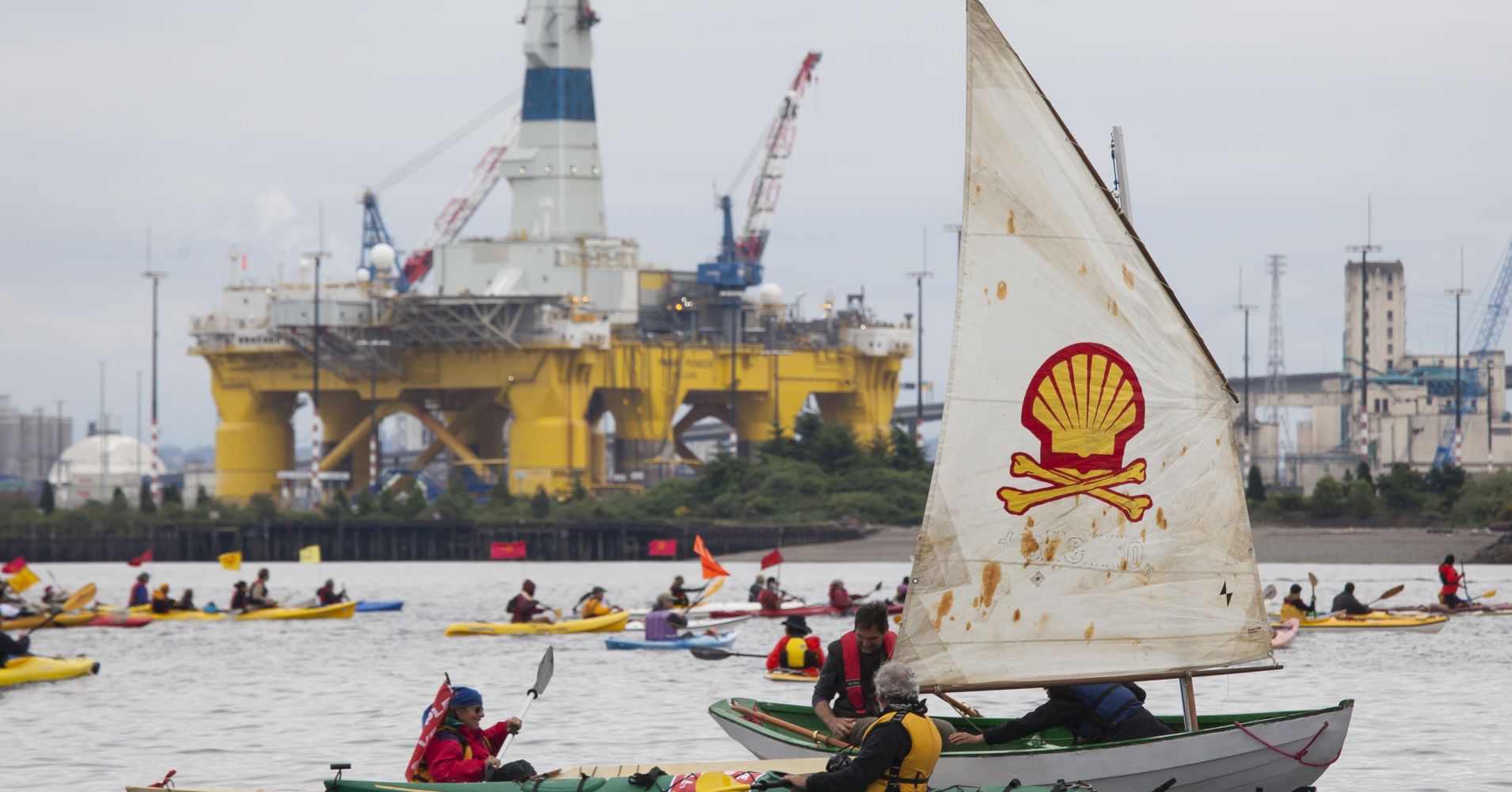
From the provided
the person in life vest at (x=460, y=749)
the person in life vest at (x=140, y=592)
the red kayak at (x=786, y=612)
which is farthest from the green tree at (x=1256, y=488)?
the person in life vest at (x=460, y=749)

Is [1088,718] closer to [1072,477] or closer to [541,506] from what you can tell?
[1072,477]

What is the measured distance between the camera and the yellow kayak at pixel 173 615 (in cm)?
6025

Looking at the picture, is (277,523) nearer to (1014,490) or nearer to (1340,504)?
(1340,504)

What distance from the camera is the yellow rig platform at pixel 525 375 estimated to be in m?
126

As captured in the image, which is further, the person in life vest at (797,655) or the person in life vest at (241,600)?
the person in life vest at (241,600)

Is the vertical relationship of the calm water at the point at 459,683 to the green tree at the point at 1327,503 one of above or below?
below

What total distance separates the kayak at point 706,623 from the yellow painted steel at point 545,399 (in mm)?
68063

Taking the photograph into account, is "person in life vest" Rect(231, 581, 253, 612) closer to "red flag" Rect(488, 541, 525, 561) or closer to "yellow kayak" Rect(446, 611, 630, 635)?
"yellow kayak" Rect(446, 611, 630, 635)

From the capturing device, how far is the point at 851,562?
103 meters

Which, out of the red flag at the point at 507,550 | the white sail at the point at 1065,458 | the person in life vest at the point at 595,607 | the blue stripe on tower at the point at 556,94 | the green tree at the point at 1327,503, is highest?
the blue stripe on tower at the point at 556,94

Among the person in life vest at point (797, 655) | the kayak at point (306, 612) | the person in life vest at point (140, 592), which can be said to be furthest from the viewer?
the kayak at point (306, 612)

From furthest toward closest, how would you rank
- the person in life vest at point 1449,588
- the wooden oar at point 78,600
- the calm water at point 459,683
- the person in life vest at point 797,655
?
the wooden oar at point 78,600
the person in life vest at point 1449,588
the person in life vest at point 797,655
the calm water at point 459,683

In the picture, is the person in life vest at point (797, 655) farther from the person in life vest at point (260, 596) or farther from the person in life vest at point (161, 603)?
the person in life vest at point (161, 603)

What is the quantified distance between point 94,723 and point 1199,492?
22.7 m
